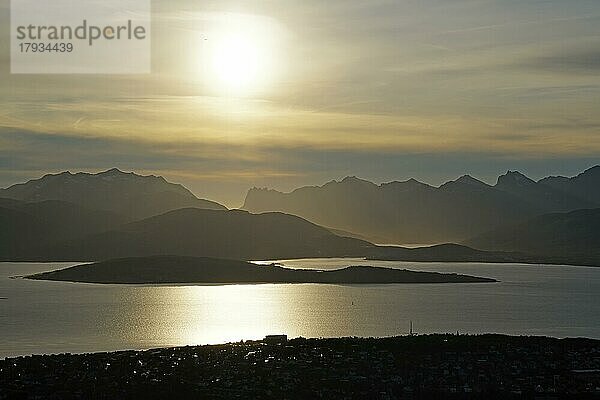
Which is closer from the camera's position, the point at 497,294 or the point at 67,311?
the point at 67,311

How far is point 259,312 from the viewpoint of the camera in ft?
409

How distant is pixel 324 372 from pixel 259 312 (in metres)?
76.5

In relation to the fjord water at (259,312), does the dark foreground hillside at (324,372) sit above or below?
above

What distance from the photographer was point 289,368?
49594 millimetres

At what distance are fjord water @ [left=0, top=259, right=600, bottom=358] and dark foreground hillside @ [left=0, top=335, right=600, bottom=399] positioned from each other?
81.9 ft

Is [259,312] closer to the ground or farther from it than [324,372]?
closer to the ground

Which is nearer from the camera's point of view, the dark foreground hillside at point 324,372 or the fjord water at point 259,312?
the dark foreground hillside at point 324,372

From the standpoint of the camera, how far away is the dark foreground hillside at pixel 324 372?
44.2 metres

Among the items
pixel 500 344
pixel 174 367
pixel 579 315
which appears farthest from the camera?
pixel 579 315

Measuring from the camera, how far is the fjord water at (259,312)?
9138cm

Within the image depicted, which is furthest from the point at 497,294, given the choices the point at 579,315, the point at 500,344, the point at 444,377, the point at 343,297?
the point at 444,377

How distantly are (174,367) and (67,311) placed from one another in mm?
73025

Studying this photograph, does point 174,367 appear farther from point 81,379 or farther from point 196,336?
point 196,336

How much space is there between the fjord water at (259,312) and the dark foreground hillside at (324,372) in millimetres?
24953
